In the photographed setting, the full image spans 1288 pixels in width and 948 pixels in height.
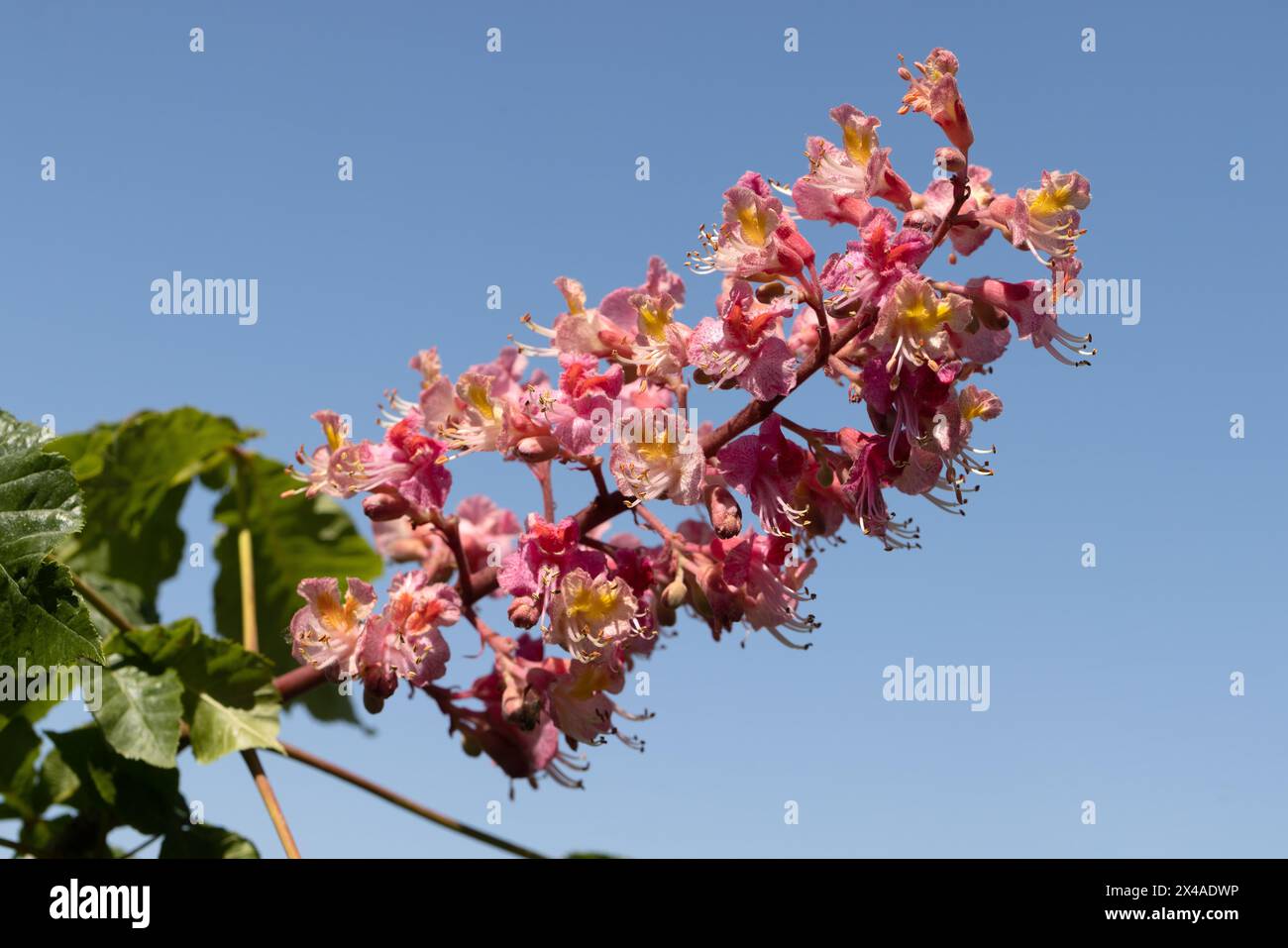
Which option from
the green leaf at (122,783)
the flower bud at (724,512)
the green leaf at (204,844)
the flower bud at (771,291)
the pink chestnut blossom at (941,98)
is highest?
the pink chestnut blossom at (941,98)

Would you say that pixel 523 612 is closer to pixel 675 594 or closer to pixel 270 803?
pixel 675 594

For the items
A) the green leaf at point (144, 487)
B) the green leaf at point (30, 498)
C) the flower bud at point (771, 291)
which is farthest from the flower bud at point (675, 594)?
the green leaf at point (144, 487)

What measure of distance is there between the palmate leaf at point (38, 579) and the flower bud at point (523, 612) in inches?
37.7

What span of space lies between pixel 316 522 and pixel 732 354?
260 cm

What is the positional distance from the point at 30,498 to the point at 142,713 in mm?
813

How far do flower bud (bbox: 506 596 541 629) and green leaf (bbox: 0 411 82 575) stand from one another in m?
1.07

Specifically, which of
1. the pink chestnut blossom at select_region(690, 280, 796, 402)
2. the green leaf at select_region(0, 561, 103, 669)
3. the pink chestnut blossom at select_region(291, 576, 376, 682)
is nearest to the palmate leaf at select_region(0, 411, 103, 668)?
the green leaf at select_region(0, 561, 103, 669)

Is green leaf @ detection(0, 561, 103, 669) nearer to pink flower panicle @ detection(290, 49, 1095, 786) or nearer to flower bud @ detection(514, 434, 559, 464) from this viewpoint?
pink flower panicle @ detection(290, 49, 1095, 786)

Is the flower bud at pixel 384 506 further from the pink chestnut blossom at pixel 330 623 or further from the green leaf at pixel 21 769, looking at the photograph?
the green leaf at pixel 21 769

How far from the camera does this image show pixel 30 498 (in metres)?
3.06

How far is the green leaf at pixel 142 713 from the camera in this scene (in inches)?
137

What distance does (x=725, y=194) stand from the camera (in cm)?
293

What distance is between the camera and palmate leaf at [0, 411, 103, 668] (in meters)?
2.89
